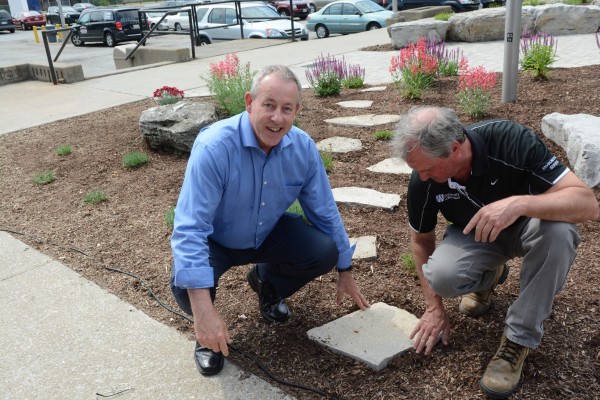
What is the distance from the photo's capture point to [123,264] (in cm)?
376

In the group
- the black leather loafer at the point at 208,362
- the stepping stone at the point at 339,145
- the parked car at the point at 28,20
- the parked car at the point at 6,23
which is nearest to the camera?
the black leather loafer at the point at 208,362

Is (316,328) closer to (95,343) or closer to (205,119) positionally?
(95,343)

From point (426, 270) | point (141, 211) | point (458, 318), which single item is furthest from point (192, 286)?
point (141, 211)

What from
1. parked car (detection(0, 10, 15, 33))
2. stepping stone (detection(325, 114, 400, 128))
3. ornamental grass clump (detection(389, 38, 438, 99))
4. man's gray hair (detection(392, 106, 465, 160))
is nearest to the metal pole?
ornamental grass clump (detection(389, 38, 438, 99))

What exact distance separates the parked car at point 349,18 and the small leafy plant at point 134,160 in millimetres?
13118

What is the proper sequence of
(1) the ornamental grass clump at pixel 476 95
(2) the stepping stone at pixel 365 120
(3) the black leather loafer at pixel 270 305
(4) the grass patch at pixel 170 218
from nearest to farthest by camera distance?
(3) the black leather loafer at pixel 270 305, (4) the grass patch at pixel 170 218, (1) the ornamental grass clump at pixel 476 95, (2) the stepping stone at pixel 365 120

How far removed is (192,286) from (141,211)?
8.03ft

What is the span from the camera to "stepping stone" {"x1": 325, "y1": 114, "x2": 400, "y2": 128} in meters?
6.12

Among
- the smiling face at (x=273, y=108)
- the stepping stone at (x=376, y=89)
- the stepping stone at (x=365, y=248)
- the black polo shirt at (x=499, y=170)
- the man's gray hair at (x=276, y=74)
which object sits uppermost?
the man's gray hair at (x=276, y=74)

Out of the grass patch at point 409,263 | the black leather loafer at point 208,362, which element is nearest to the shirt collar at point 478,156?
the grass patch at point 409,263

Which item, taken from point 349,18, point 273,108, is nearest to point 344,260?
point 273,108

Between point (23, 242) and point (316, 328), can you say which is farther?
point (23, 242)

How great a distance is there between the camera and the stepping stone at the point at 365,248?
351cm

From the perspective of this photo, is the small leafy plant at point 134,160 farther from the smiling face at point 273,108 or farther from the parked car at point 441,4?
the parked car at point 441,4
